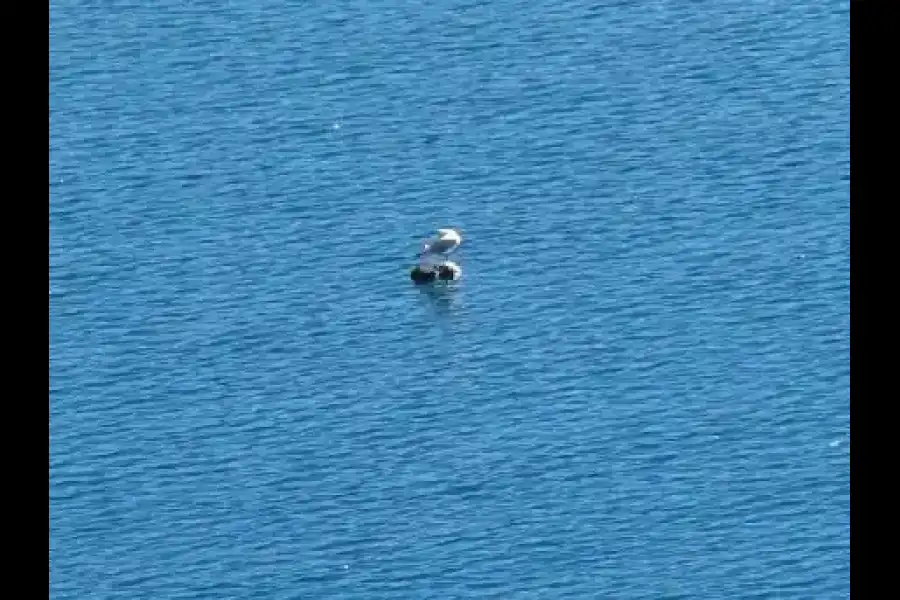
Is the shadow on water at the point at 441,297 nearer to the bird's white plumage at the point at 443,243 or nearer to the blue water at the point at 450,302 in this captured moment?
the blue water at the point at 450,302

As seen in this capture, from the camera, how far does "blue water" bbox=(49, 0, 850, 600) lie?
1109 cm

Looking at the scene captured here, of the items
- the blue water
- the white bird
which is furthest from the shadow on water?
the white bird

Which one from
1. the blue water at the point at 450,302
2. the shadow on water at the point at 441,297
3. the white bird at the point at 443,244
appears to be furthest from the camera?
the white bird at the point at 443,244

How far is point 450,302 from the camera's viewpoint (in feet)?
45.4

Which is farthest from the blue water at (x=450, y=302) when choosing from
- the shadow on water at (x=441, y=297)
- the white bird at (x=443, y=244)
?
the white bird at (x=443, y=244)

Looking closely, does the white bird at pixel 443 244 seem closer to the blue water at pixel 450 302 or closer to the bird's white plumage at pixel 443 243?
the bird's white plumage at pixel 443 243

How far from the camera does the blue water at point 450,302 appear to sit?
11086 mm

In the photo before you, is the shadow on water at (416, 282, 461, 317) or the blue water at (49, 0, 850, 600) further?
the shadow on water at (416, 282, 461, 317)

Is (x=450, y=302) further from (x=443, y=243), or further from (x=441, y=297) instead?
(x=443, y=243)

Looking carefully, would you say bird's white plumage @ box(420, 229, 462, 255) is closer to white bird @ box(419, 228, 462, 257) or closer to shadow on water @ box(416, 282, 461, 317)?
white bird @ box(419, 228, 462, 257)

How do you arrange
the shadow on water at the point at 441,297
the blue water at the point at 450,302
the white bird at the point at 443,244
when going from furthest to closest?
the white bird at the point at 443,244 → the shadow on water at the point at 441,297 → the blue water at the point at 450,302

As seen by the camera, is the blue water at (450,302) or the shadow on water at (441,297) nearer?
the blue water at (450,302)

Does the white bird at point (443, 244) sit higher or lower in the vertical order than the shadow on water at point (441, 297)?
higher
